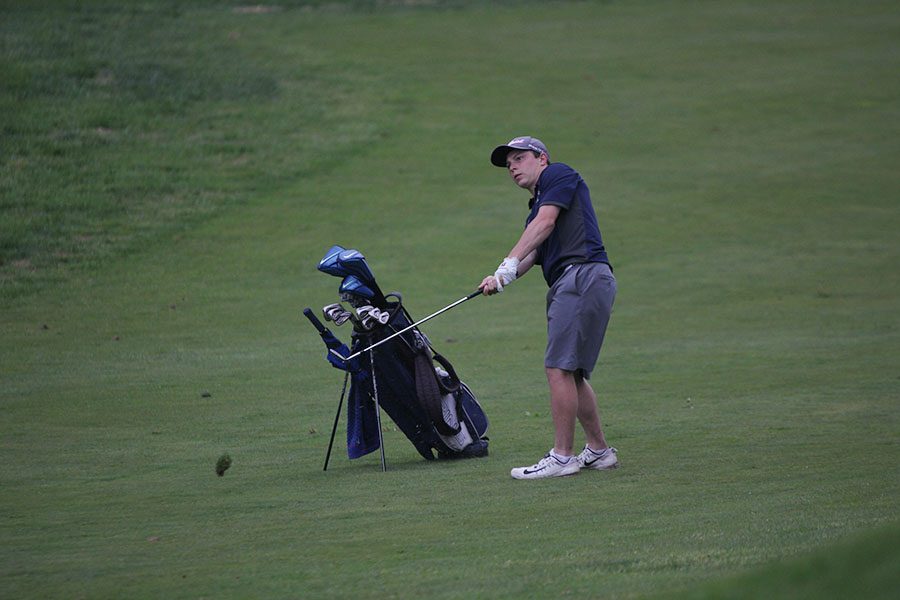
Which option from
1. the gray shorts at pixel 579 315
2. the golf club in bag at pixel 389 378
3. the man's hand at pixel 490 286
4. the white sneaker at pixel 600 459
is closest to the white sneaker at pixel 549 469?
the white sneaker at pixel 600 459

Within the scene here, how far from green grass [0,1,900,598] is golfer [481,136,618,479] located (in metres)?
0.33

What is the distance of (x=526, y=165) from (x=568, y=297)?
96cm

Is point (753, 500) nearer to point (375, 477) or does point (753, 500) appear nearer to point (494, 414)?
point (375, 477)

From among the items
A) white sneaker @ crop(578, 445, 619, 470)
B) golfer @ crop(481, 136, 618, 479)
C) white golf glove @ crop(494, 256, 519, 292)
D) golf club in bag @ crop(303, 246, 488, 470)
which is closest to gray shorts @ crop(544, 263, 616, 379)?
golfer @ crop(481, 136, 618, 479)

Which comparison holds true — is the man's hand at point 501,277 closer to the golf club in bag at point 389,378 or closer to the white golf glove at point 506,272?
the white golf glove at point 506,272

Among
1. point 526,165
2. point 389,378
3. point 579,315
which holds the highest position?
point 526,165

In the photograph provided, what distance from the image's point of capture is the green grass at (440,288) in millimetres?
6039

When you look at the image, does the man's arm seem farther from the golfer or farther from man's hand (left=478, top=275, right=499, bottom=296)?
man's hand (left=478, top=275, right=499, bottom=296)

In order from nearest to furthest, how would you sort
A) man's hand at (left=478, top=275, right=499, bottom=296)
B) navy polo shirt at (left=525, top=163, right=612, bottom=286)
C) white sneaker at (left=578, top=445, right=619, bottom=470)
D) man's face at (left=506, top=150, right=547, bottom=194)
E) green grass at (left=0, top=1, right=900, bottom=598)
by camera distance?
green grass at (left=0, top=1, right=900, bottom=598), man's hand at (left=478, top=275, right=499, bottom=296), navy polo shirt at (left=525, top=163, right=612, bottom=286), white sneaker at (left=578, top=445, right=619, bottom=470), man's face at (left=506, top=150, right=547, bottom=194)

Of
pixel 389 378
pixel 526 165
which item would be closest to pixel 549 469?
pixel 389 378

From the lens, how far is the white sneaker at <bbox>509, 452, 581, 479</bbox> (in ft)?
25.5

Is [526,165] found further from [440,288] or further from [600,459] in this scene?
[440,288]

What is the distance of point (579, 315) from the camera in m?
7.82

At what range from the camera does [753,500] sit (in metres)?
6.73
